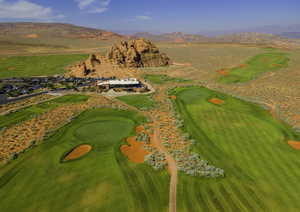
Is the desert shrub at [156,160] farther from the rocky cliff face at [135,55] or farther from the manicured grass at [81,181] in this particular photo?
the rocky cliff face at [135,55]

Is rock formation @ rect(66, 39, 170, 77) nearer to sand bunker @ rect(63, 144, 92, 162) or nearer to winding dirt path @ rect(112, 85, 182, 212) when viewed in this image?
winding dirt path @ rect(112, 85, 182, 212)

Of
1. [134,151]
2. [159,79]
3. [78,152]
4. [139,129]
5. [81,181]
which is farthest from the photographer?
[159,79]

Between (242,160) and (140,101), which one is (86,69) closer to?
(140,101)

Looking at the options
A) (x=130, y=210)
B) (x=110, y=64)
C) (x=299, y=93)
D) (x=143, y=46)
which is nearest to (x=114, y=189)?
(x=130, y=210)

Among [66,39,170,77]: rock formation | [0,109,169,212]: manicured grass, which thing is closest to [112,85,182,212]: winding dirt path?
[0,109,169,212]: manicured grass

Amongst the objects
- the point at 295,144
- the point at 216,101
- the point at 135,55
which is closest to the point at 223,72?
the point at 216,101

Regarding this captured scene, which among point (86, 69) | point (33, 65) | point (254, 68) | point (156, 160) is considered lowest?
point (156, 160)
